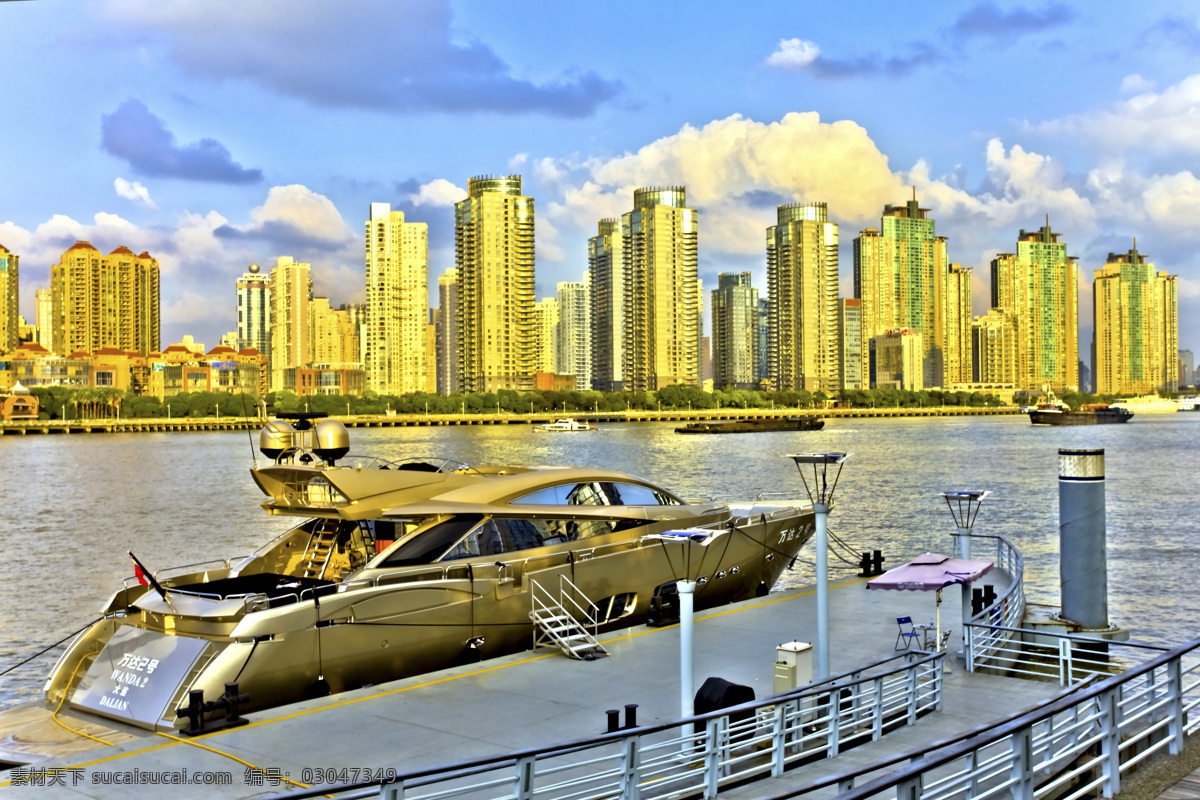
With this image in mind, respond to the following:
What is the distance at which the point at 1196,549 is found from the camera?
36.5 meters

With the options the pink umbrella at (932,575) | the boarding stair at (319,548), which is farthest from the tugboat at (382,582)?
the pink umbrella at (932,575)

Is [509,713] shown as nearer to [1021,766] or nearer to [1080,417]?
[1021,766]

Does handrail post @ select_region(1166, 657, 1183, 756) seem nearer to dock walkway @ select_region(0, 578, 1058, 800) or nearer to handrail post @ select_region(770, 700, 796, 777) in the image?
dock walkway @ select_region(0, 578, 1058, 800)

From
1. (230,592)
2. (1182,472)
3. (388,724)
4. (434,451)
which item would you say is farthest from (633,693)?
(434,451)

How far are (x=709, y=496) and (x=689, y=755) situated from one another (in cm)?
4727

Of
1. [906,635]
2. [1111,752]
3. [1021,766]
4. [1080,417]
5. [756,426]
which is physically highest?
[1021,766]

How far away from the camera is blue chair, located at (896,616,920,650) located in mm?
14583

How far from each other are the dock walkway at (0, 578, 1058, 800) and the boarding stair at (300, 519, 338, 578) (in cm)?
473

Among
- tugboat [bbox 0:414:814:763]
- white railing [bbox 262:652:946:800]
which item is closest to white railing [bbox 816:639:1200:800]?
white railing [bbox 262:652:946:800]

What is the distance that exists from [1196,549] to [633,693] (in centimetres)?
3146

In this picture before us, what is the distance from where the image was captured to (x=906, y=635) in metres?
14.6

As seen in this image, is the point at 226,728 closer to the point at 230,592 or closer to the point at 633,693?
the point at 230,592

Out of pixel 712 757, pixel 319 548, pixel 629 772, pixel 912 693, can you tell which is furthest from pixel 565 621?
pixel 629 772

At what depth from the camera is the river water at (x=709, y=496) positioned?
95.0 ft
